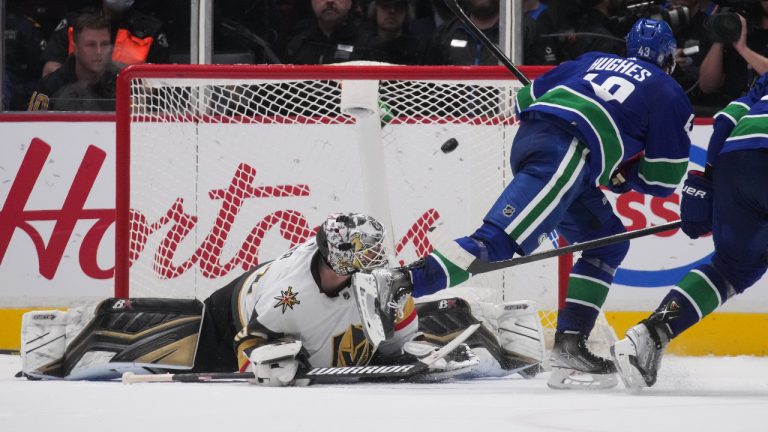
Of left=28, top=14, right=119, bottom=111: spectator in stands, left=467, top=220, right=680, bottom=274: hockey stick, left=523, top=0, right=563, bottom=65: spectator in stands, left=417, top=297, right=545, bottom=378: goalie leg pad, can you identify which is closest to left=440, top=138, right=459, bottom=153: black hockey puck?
left=417, top=297, right=545, bottom=378: goalie leg pad

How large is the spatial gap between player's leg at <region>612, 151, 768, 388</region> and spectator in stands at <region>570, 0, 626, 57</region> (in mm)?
2060

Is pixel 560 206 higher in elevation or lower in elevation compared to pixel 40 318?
higher

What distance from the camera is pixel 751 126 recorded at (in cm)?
318

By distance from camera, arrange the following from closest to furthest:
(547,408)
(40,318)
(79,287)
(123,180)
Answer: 1. (547,408)
2. (40,318)
3. (123,180)
4. (79,287)

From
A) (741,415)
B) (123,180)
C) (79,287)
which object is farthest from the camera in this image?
(79,287)

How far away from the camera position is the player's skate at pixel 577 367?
3527 mm

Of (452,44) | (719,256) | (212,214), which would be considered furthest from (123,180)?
(719,256)

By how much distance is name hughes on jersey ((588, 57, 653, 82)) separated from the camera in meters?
3.39

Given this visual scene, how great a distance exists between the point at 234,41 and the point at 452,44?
2.89 ft

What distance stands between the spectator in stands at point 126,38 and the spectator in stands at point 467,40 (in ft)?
3.64

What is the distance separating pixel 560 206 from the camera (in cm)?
332

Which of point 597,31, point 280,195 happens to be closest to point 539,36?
point 597,31

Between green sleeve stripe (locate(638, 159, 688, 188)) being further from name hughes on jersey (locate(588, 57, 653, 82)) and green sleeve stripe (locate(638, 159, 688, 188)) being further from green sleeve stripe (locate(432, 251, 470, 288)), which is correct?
green sleeve stripe (locate(432, 251, 470, 288))

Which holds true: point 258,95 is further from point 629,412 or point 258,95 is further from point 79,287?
point 629,412
